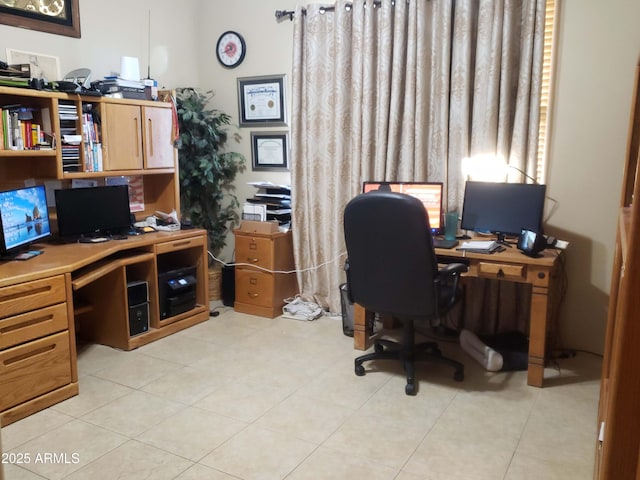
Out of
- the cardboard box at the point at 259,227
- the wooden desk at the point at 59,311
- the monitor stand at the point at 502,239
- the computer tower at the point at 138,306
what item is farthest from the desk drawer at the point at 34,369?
the monitor stand at the point at 502,239

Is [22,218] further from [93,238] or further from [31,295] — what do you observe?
[31,295]

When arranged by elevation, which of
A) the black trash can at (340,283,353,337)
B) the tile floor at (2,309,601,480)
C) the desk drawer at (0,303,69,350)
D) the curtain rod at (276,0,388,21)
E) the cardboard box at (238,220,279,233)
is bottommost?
the tile floor at (2,309,601,480)

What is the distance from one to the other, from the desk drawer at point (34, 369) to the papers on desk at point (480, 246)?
2.27m

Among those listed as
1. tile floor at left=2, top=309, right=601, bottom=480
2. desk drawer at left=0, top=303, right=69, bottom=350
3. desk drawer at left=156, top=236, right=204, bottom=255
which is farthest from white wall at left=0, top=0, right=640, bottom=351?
desk drawer at left=0, top=303, right=69, bottom=350

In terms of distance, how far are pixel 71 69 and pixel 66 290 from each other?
5.88ft

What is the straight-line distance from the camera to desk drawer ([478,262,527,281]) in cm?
292

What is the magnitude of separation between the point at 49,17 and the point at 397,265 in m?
2.86

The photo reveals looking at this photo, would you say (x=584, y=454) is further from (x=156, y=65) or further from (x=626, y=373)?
(x=156, y=65)

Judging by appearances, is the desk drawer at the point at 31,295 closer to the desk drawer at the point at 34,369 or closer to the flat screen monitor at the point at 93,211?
the desk drawer at the point at 34,369

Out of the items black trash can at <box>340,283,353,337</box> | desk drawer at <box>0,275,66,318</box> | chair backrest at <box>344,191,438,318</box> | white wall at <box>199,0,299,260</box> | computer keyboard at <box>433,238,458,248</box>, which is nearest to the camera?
desk drawer at <box>0,275,66,318</box>

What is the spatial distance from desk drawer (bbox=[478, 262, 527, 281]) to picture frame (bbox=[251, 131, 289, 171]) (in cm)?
204

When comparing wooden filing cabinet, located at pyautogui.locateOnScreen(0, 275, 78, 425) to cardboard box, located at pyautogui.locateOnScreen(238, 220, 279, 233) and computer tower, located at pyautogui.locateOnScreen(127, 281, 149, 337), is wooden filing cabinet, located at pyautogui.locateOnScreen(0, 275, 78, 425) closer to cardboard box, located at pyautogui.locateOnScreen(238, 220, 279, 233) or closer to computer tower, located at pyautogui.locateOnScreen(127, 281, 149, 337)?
computer tower, located at pyautogui.locateOnScreen(127, 281, 149, 337)

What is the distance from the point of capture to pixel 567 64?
10.5 ft

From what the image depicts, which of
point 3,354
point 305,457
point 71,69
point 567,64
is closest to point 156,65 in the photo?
point 71,69
